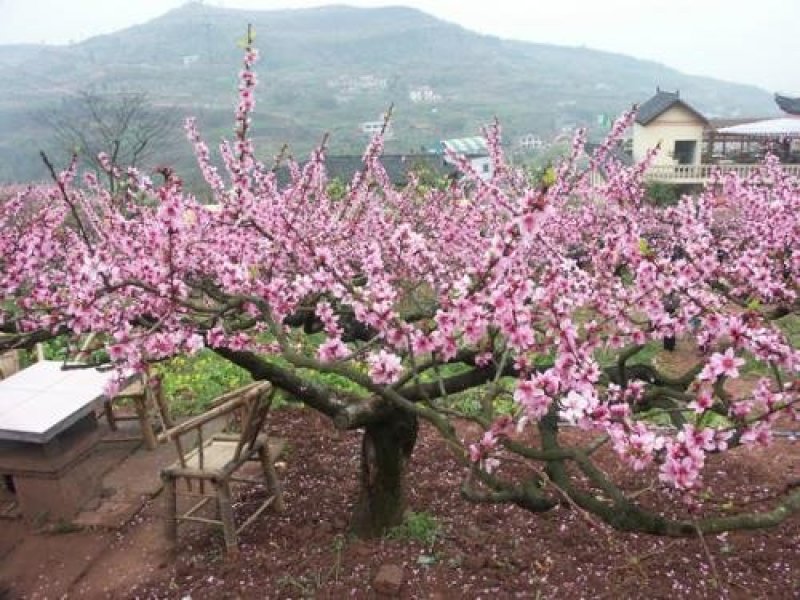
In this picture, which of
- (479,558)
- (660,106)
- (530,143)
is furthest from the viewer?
(530,143)

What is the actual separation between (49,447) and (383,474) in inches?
102

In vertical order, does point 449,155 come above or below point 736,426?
above

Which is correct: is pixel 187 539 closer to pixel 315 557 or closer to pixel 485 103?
pixel 315 557

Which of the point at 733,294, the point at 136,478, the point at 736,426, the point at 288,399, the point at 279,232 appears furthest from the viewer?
the point at 288,399

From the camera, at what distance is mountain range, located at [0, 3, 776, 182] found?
75250 mm

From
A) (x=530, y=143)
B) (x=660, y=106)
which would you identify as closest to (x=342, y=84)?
(x=530, y=143)

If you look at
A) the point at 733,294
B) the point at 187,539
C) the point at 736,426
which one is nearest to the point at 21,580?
the point at 187,539

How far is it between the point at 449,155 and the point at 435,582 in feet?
14.4

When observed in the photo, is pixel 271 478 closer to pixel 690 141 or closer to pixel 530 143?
pixel 690 141

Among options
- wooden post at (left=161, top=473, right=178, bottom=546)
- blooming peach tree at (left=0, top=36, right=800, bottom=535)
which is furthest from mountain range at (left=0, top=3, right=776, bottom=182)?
wooden post at (left=161, top=473, right=178, bottom=546)

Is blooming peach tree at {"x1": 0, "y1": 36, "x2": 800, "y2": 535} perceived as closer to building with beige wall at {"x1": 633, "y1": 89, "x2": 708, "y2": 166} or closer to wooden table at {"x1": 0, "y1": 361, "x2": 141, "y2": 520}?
wooden table at {"x1": 0, "y1": 361, "x2": 141, "y2": 520}

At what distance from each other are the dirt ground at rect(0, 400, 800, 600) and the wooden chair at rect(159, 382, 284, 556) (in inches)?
5.5

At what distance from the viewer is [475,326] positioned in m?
2.76

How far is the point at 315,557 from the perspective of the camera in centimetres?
422
